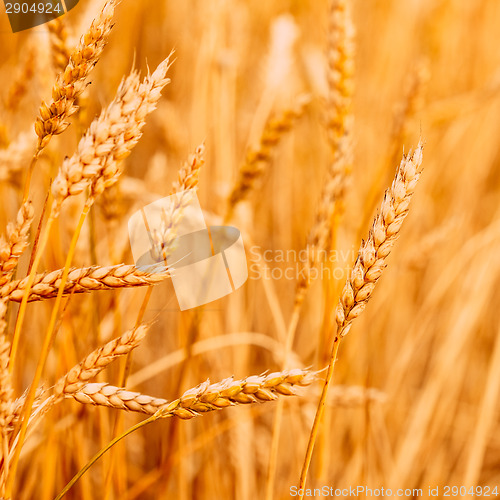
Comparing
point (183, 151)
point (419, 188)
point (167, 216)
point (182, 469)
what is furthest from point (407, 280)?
point (167, 216)

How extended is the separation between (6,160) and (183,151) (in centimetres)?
49

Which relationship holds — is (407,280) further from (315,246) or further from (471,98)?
(315,246)

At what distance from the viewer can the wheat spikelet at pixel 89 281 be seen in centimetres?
34

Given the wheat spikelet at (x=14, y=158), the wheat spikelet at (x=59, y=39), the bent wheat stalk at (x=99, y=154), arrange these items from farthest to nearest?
the wheat spikelet at (x=14, y=158) < the wheat spikelet at (x=59, y=39) < the bent wheat stalk at (x=99, y=154)

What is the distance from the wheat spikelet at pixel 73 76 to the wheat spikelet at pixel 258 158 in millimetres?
289

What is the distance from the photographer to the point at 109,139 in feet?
1.07

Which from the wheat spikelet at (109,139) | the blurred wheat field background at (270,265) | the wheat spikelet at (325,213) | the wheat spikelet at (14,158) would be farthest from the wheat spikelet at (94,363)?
the wheat spikelet at (14,158)

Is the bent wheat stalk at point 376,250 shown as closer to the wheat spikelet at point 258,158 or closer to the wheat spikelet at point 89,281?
the wheat spikelet at point 89,281

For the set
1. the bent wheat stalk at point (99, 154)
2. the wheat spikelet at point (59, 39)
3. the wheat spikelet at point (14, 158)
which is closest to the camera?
the bent wheat stalk at point (99, 154)

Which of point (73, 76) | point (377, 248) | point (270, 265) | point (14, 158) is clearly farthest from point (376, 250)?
point (270, 265)

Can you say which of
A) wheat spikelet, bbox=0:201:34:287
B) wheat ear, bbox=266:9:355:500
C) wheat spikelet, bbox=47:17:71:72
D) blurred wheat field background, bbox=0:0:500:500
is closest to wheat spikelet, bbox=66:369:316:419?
blurred wheat field background, bbox=0:0:500:500

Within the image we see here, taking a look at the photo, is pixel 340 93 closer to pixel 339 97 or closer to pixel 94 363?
pixel 339 97

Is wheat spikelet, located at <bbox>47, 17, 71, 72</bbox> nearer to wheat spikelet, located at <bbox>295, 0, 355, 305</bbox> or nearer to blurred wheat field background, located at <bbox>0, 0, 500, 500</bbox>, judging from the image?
blurred wheat field background, located at <bbox>0, 0, 500, 500</bbox>

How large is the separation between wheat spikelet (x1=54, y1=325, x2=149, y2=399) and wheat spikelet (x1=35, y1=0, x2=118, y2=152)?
15cm
